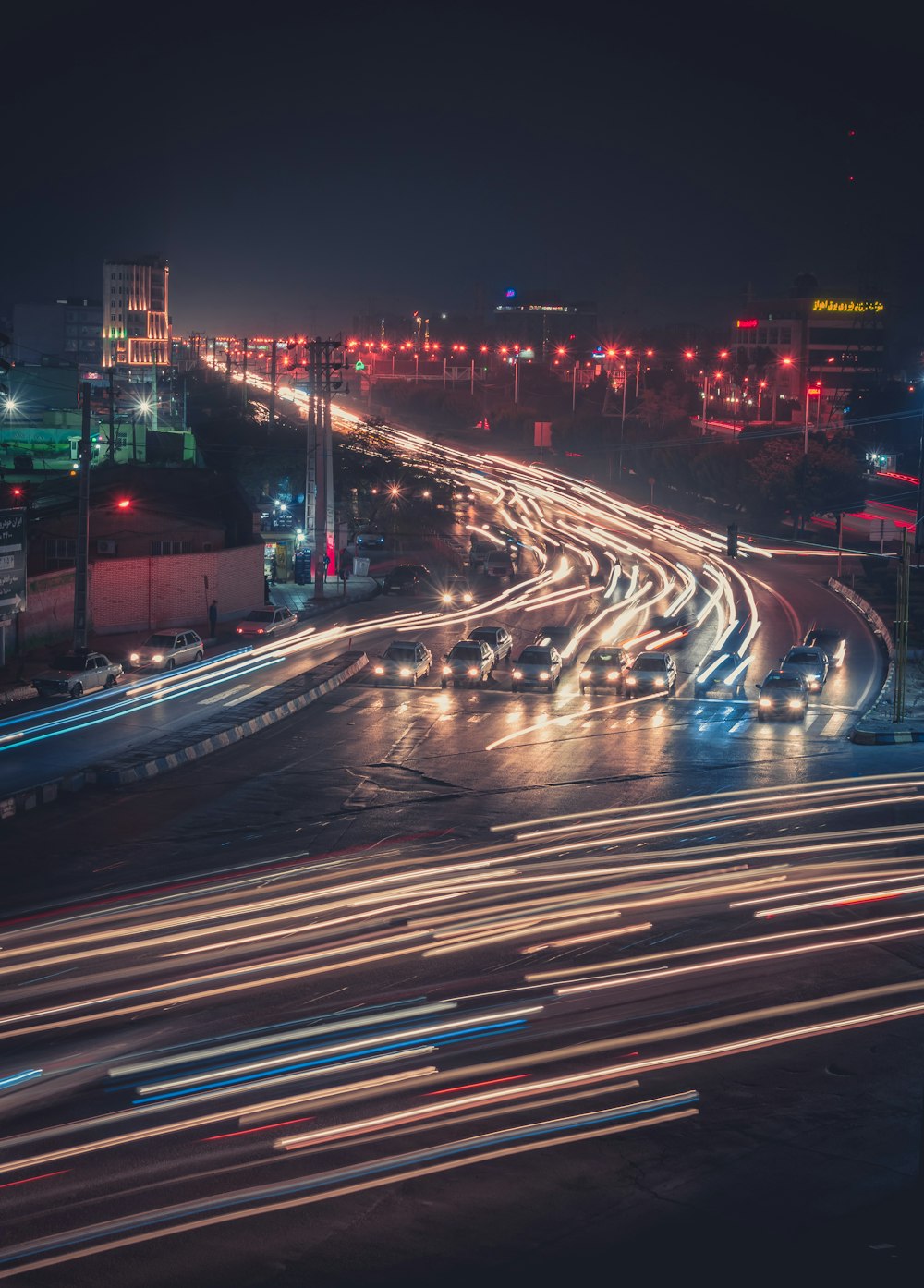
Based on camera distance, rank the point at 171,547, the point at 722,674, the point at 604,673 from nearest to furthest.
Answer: the point at 604,673 → the point at 722,674 → the point at 171,547

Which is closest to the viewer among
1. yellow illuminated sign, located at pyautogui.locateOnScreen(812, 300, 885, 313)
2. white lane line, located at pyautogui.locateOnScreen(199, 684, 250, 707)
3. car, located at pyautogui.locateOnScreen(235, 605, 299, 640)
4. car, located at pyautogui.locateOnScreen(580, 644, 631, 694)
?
white lane line, located at pyautogui.locateOnScreen(199, 684, 250, 707)

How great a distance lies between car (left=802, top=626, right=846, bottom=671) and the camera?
37344 mm

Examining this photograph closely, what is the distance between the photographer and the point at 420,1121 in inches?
409

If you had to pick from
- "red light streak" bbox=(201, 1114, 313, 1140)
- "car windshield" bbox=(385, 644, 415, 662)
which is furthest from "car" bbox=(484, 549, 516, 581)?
"red light streak" bbox=(201, 1114, 313, 1140)

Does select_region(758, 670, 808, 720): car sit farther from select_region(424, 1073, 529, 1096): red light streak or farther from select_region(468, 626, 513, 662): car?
select_region(424, 1073, 529, 1096): red light streak

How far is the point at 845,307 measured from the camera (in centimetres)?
12506

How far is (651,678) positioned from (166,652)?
40.9ft

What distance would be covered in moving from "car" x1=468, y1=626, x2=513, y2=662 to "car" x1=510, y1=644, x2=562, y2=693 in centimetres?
258

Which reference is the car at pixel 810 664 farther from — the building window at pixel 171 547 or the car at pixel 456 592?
the building window at pixel 171 547

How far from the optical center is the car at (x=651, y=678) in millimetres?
33000

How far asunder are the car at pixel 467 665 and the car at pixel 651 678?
3581mm

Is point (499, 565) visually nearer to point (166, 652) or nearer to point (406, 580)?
point (406, 580)

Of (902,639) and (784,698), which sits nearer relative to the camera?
(902,639)

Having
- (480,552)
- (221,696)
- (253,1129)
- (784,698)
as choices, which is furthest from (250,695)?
(480,552)
